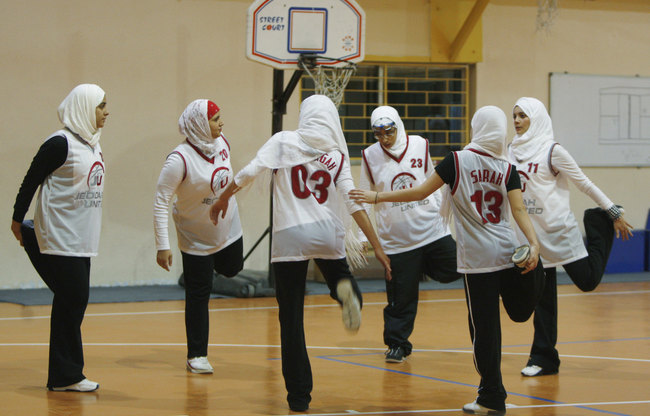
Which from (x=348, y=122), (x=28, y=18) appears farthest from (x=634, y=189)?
(x=28, y=18)

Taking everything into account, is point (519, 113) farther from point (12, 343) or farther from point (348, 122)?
point (348, 122)

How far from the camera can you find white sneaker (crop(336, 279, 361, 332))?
4746mm

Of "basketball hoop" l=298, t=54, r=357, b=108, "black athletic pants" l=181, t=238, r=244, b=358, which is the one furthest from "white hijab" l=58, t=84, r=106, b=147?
"basketball hoop" l=298, t=54, r=357, b=108

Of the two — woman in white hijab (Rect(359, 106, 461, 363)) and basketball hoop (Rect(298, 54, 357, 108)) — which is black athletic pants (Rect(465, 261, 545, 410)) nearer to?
woman in white hijab (Rect(359, 106, 461, 363))

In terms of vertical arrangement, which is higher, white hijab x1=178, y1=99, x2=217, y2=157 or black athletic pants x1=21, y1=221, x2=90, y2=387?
white hijab x1=178, y1=99, x2=217, y2=157

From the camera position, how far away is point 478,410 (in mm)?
4777

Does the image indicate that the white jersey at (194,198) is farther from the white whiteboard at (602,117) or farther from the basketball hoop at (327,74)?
the white whiteboard at (602,117)

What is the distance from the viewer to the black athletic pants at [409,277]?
6.50 metres

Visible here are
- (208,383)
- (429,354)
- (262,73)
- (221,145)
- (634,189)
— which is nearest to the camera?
(208,383)

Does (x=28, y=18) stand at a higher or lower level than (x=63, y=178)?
higher

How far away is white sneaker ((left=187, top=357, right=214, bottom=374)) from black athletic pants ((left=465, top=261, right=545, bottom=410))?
1.98m

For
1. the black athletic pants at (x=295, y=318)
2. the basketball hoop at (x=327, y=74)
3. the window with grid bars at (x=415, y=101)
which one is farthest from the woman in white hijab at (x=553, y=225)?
the window with grid bars at (x=415, y=101)

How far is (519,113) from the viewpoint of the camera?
6086mm

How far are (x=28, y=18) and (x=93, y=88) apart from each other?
A: 577 cm
